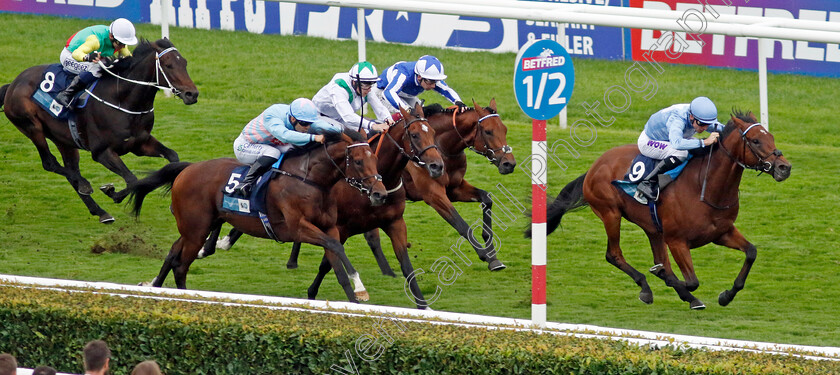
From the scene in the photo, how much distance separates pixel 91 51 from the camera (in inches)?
398

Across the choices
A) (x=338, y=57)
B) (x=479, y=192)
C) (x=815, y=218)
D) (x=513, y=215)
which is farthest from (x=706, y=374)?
(x=338, y=57)

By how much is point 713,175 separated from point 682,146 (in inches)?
11.1

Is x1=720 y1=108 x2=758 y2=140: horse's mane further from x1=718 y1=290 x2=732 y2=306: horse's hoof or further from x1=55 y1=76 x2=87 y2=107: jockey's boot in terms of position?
x1=55 y1=76 x2=87 y2=107: jockey's boot

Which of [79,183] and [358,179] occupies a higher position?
[358,179]

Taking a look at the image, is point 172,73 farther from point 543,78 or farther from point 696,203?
point 543,78

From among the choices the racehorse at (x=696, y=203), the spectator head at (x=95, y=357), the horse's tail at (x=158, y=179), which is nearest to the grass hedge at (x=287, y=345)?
the spectator head at (x=95, y=357)

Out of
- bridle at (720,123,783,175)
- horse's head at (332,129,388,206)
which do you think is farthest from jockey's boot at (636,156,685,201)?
horse's head at (332,129,388,206)

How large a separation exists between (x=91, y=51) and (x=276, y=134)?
2796mm

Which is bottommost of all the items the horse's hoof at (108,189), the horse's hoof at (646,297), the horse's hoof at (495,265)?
the horse's hoof at (646,297)

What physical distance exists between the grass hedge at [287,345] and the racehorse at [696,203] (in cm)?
246

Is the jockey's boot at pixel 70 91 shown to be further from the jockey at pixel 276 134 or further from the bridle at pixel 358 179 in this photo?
the bridle at pixel 358 179

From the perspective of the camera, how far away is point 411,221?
37.6ft

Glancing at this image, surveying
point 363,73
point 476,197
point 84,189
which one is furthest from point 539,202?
point 84,189

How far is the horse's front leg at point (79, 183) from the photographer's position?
34.3ft
